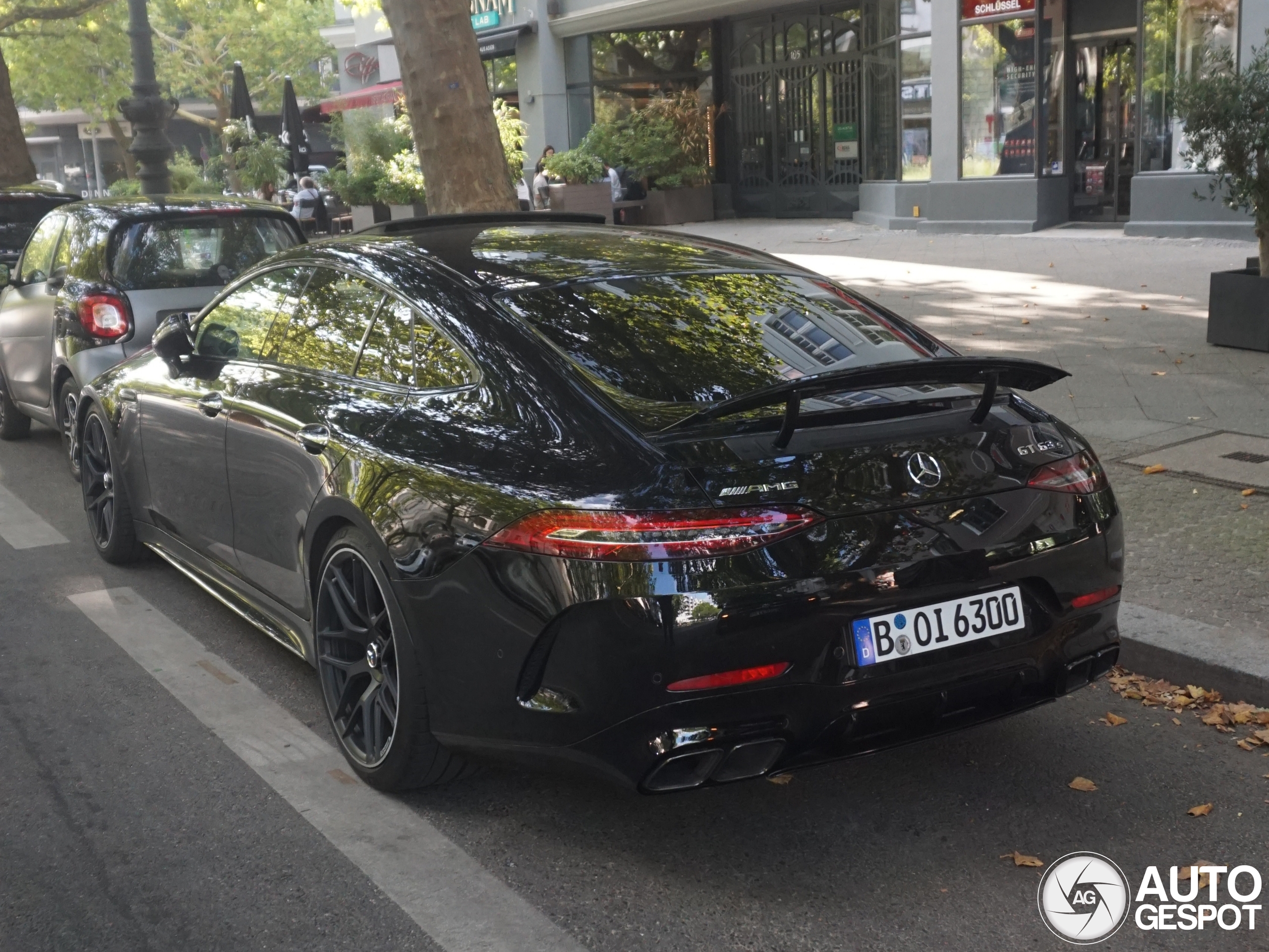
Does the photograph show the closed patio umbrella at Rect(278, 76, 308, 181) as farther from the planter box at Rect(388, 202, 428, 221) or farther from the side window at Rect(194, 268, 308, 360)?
the side window at Rect(194, 268, 308, 360)

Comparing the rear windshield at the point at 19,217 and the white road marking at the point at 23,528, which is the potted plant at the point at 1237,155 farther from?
the rear windshield at the point at 19,217

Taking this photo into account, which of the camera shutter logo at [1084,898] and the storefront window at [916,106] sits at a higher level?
the storefront window at [916,106]

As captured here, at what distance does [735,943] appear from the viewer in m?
3.15

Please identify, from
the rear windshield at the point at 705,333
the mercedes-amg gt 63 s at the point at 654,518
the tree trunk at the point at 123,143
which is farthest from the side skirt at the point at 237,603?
the tree trunk at the point at 123,143

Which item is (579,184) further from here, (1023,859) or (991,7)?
(1023,859)

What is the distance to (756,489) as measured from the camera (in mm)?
3234

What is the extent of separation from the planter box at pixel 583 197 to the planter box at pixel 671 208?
2.99 feet

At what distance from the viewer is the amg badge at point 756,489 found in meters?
3.22

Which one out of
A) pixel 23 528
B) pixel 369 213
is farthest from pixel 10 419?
pixel 369 213

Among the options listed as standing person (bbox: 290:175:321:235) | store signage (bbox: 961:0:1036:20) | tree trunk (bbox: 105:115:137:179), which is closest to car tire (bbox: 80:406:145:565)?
store signage (bbox: 961:0:1036:20)

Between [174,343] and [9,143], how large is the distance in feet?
68.1

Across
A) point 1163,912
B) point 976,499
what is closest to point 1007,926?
point 1163,912

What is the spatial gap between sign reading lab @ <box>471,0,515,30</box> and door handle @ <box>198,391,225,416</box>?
83.9 ft

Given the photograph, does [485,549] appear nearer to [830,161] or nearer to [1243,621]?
[1243,621]
